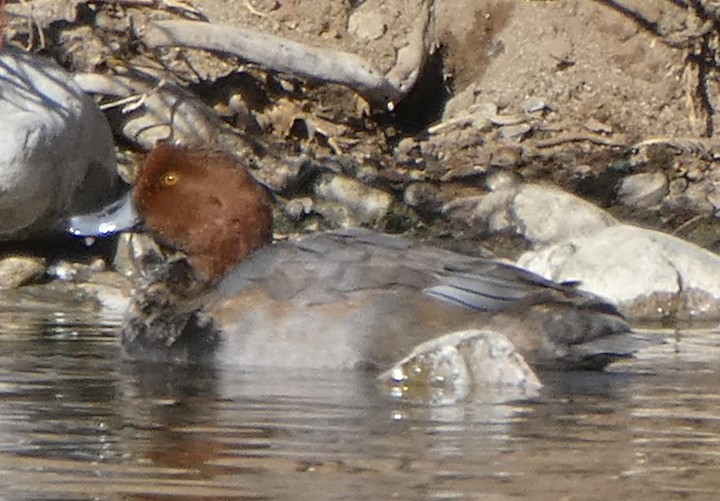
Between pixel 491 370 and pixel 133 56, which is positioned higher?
pixel 133 56

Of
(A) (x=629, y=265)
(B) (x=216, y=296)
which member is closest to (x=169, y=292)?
(B) (x=216, y=296)

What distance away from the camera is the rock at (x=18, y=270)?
28.2ft

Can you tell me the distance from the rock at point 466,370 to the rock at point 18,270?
3504mm

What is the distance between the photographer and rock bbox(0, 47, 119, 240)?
866 cm

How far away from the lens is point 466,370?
17.8 feet

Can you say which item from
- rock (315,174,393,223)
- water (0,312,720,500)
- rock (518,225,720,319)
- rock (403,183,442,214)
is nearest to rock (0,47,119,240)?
rock (315,174,393,223)

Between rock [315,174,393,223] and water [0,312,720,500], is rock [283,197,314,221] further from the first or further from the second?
water [0,312,720,500]

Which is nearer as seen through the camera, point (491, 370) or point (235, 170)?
point (491, 370)

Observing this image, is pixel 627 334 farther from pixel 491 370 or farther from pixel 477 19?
pixel 477 19

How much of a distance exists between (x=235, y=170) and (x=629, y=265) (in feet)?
7.65

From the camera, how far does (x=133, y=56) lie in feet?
33.8

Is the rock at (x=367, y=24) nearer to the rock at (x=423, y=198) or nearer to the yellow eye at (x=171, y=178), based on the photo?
the rock at (x=423, y=198)

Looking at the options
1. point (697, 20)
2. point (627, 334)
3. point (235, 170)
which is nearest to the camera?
point (627, 334)

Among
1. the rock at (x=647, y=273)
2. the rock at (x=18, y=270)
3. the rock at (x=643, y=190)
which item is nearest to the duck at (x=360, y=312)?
the rock at (x=647, y=273)
